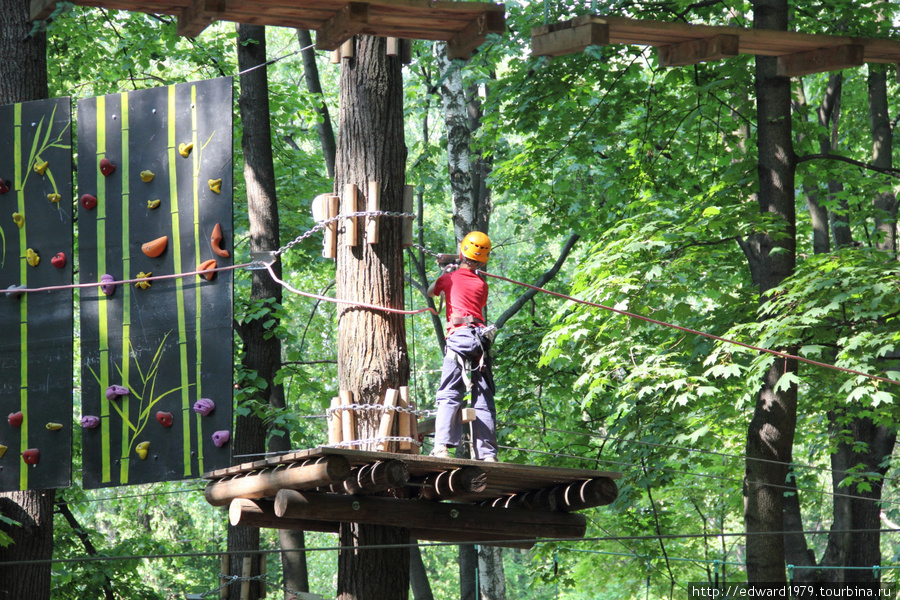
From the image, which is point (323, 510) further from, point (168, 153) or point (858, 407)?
point (858, 407)

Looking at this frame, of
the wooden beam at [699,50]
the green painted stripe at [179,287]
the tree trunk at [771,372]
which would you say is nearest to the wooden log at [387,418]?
the green painted stripe at [179,287]

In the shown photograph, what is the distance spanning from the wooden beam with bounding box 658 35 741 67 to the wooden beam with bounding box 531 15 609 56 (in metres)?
0.96

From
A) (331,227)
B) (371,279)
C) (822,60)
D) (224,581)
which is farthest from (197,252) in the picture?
(224,581)

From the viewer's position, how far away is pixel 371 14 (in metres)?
5.15

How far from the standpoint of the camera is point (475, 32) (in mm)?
5273

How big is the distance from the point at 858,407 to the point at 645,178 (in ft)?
11.2

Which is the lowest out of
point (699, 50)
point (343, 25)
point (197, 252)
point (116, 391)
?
point (116, 391)

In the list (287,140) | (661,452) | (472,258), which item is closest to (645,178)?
(661,452)

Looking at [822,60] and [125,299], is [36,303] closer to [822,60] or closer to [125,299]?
[125,299]

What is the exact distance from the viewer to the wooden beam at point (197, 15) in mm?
4992

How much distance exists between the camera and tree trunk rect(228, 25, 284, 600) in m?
9.72

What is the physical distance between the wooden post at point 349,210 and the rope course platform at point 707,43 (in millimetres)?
1320

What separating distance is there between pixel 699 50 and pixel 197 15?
10.0 feet

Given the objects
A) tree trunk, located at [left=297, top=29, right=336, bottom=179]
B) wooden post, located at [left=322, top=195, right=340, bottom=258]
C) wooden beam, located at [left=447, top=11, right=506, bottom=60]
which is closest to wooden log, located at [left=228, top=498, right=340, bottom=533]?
wooden post, located at [left=322, top=195, right=340, bottom=258]
